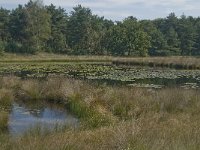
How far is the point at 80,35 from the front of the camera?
84312 mm

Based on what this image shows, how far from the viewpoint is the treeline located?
75.6 meters

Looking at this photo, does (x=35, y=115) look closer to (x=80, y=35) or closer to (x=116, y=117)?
(x=116, y=117)

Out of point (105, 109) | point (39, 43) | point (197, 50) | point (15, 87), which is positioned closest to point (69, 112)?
point (105, 109)

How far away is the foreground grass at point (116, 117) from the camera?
7.52 meters

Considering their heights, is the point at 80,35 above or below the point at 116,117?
above

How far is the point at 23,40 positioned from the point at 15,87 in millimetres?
56159

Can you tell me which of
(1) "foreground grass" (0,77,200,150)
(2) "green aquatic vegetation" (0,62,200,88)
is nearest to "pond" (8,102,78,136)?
(1) "foreground grass" (0,77,200,150)

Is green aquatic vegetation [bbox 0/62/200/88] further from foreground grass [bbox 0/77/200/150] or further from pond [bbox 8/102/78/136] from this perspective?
pond [bbox 8/102/78/136]

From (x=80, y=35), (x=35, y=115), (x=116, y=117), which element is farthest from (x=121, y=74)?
(x=80, y=35)

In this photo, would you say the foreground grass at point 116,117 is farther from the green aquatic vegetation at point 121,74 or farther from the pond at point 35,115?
the green aquatic vegetation at point 121,74

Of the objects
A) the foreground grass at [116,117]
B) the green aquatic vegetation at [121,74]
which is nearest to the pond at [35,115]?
the foreground grass at [116,117]

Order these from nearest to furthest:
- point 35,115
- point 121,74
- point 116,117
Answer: point 116,117 < point 35,115 < point 121,74

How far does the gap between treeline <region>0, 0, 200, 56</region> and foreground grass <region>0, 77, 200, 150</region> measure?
5258cm

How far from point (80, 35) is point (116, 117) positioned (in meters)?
71.3
